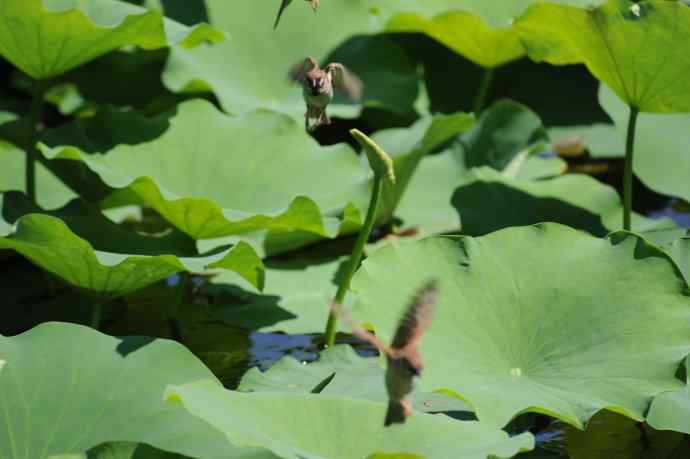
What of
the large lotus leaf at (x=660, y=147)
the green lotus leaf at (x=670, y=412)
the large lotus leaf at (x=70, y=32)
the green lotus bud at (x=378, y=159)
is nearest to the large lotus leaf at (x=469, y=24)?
the large lotus leaf at (x=660, y=147)

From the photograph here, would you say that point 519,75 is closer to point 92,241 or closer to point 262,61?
point 262,61

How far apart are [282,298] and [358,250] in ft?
1.37

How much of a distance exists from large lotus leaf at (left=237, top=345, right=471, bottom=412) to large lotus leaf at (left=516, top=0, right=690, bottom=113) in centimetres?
83

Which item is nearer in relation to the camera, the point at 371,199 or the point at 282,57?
the point at 371,199

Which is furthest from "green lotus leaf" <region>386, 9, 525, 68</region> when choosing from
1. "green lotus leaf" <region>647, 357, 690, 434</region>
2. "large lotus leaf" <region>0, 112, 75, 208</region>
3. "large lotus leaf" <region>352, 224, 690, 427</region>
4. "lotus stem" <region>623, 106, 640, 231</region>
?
"green lotus leaf" <region>647, 357, 690, 434</region>

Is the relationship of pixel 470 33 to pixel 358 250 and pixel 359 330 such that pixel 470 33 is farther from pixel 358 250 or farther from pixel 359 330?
pixel 359 330

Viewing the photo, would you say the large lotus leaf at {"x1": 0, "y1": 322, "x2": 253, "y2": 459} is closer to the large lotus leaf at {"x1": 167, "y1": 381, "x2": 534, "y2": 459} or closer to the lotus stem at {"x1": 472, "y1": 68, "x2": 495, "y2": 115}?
the large lotus leaf at {"x1": 167, "y1": 381, "x2": 534, "y2": 459}

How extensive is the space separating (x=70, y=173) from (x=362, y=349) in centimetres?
83

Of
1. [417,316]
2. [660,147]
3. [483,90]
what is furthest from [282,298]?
[417,316]

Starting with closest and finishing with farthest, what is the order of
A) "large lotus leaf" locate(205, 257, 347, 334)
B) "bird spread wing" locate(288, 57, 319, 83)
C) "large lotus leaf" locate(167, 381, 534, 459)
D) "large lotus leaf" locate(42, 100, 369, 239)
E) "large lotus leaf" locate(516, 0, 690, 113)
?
"large lotus leaf" locate(167, 381, 534, 459) < "bird spread wing" locate(288, 57, 319, 83) < "large lotus leaf" locate(516, 0, 690, 113) < "large lotus leaf" locate(205, 257, 347, 334) < "large lotus leaf" locate(42, 100, 369, 239)

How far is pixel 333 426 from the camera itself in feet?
5.40

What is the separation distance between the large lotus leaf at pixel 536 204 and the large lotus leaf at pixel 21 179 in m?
1.03

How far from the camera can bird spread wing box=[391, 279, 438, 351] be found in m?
1.27

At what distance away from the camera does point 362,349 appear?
2.43m
